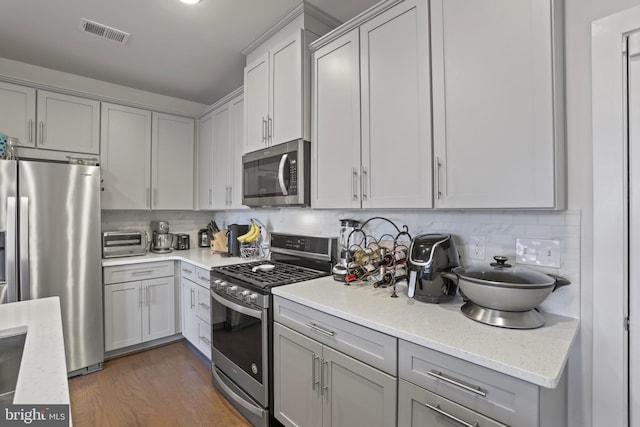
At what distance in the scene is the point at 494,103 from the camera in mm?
1261

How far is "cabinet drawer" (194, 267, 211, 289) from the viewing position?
2.54m

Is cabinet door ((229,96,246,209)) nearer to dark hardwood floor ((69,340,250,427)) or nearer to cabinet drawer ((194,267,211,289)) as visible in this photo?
cabinet drawer ((194,267,211,289))

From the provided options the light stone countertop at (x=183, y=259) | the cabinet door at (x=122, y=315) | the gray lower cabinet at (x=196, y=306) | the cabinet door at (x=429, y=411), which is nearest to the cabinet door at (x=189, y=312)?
the gray lower cabinet at (x=196, y=306)

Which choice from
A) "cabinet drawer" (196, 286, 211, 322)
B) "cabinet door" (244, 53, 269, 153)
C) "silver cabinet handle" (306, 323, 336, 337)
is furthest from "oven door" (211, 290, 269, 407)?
"cabinet door" (244, 53, 269, 153)

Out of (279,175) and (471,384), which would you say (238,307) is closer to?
(279,175)

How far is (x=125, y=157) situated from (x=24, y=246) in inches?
48.3

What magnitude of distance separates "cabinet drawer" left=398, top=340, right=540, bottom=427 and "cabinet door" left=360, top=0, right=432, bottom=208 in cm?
69

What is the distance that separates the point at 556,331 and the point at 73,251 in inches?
126

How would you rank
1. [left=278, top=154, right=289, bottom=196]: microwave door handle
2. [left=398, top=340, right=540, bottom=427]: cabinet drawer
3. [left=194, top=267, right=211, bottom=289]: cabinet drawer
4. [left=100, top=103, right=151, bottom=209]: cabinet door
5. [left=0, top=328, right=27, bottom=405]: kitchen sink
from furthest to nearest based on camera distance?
[left=100, top=103, right=151, bottom=209]: cabinet door
[left=194, top=267, right=211, bottom=289]: cabinet drawer
[left=278, top=154, right=289, bottom=196]: microwave door handle
[left=0, top=328, right=27, bottom=405]: kitchen sink
[left=398, top=340, right=540, bottom=427]: cabinet drawer

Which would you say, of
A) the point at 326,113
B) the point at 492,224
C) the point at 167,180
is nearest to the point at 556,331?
the point at 492,224

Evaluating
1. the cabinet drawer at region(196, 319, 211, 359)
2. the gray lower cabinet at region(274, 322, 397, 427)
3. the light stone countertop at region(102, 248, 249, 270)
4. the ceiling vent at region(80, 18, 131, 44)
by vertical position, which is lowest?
the cabinet drawer at region(196, 319, 211, 359)

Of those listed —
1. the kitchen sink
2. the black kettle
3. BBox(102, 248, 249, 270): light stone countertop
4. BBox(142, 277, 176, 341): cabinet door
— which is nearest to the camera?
the kitchen sink

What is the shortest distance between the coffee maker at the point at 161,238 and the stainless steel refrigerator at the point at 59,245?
76 cm

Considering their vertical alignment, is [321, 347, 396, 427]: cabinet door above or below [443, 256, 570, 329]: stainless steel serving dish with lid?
below
